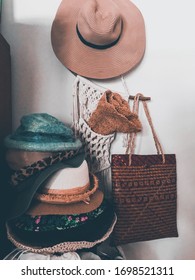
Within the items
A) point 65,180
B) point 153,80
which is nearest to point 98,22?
point 153,80

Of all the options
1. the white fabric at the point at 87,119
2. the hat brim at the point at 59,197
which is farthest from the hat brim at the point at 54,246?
the white fabric at the point at 87,119

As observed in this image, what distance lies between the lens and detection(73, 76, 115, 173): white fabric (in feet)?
3.29

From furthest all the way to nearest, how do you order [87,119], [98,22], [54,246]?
[87,119]
[98,22]
[54,246]

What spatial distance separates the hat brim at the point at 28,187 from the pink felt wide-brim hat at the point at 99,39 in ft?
1.32

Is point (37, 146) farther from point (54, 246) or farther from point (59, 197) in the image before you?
point (54, 246)

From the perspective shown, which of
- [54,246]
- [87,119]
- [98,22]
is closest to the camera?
[54,246]

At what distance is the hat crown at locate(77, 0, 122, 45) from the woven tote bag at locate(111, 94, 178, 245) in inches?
11.0

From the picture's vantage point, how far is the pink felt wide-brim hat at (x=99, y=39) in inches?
36.5

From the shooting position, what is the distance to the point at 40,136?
0.78m

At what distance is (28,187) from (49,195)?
0.22ft

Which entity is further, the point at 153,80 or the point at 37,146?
the point at 153,80

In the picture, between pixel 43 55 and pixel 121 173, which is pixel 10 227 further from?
pixel 43 55

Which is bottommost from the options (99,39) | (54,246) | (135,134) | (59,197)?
(54,246)

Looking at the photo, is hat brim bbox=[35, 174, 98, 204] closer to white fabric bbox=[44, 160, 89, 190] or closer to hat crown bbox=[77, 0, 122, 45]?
white fabric bbox=[44, 160, 89, 190]
